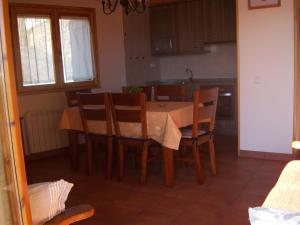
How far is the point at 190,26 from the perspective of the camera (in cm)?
608

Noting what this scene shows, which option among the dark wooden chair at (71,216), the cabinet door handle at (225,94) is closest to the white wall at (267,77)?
the cabinet door handle at (225,94)

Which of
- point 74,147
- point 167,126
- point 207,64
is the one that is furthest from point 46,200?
point 207,64

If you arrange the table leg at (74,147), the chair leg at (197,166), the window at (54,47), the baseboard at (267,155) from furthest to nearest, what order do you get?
the window at (54,47) < the table leg at (74,147) < the baseboard at (267,155) < the chair leg at (197,166)

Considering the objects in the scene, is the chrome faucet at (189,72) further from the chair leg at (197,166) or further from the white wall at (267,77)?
the chair leg at (197,166)

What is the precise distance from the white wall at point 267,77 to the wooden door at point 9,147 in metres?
3.32

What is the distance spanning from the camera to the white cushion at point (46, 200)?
5.24ft

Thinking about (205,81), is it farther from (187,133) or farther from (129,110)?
(129,110)

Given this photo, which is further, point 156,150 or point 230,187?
point 156,150

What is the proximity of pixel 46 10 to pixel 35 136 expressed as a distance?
1.72m

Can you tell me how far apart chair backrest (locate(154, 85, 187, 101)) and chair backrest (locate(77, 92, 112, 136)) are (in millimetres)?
915

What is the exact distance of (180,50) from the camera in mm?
6273

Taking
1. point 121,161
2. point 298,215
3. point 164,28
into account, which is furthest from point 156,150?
point 298,215

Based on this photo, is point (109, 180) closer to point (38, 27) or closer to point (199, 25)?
point (38, 27)

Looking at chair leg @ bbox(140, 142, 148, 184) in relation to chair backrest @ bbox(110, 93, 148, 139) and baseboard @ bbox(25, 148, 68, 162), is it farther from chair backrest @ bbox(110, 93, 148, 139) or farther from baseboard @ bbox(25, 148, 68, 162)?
baseboard @ bbox(25, 148, 68, 162)
